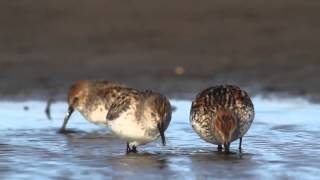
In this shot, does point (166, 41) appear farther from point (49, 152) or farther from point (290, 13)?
point (49, 152)

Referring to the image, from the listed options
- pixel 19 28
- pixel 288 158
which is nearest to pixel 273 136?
pixel 288 158

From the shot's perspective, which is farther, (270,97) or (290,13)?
(290,13)

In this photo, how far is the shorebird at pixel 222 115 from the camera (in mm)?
11484

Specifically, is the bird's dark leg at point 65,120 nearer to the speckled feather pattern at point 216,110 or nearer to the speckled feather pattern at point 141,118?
the speckled feather pattern at point 141,118

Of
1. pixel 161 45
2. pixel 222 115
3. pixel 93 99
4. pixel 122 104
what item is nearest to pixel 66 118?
pixel 93 99

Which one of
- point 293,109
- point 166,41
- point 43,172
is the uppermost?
point 166,41

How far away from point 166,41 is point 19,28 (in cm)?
298

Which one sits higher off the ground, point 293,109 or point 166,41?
point 166,41

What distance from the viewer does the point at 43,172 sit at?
10.5 metres

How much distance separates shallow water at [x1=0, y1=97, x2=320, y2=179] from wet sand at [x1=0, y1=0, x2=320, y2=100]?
9.08 feet

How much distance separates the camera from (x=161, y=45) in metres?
20.8

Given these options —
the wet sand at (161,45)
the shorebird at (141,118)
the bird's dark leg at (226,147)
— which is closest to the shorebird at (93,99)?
the shorebird at (141,118)

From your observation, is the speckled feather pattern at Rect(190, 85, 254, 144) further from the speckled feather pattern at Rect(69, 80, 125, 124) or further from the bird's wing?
the speckled feather pattern at Rect(69, 80, 125, 124)

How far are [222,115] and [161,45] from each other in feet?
30.5
